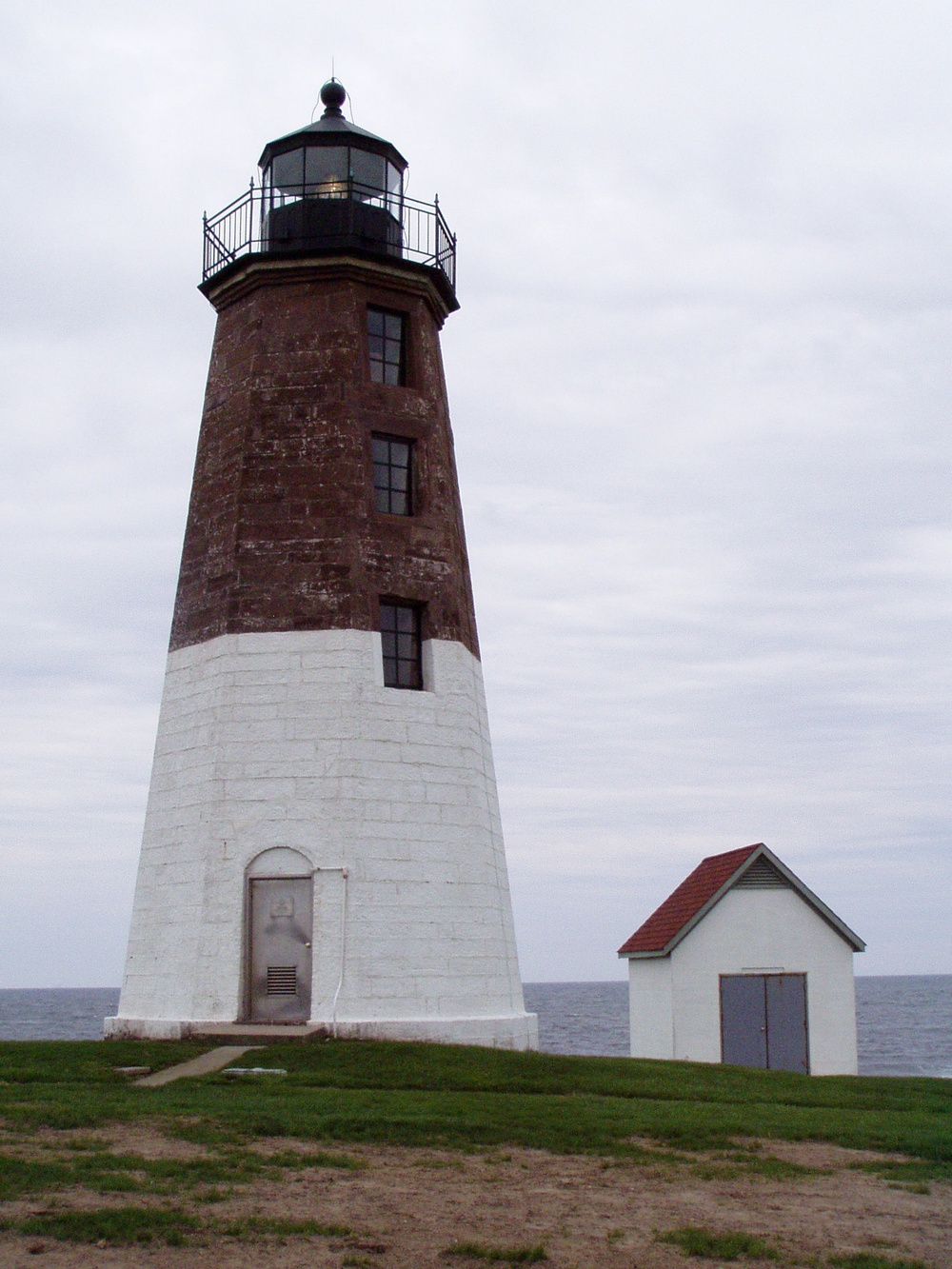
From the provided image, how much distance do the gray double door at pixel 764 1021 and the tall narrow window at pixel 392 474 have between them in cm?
896

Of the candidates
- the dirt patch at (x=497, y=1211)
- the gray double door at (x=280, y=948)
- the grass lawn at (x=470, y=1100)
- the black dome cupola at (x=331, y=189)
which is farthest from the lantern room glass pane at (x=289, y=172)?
the dirt patch at (x=497, y=1211)

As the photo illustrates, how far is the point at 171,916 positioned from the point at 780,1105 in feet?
26.8

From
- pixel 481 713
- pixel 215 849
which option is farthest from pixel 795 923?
pixel 215 849

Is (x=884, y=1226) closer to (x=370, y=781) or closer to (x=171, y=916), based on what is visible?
(x=370, y=781)

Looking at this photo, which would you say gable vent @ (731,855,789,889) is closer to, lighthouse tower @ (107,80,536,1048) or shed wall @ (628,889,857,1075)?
shed wall @ (628,889,857,1075)

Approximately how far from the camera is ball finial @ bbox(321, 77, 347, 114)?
2103 centimetres

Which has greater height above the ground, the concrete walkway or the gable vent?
the gable vent

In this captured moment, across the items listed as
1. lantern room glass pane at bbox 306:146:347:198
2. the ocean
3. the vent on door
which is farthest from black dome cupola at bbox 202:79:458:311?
the ocean

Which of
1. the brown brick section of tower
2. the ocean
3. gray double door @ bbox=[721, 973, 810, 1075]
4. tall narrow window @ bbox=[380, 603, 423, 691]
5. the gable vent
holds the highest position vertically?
the brown brick section of tower

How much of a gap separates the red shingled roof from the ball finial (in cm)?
1348

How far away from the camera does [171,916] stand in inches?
694

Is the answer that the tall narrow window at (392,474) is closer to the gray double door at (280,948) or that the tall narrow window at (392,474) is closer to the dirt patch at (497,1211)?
the gray double door at (280,948)

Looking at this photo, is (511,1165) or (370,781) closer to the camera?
(511,1165)

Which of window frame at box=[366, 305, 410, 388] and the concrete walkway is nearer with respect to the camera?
the concrete walkway
